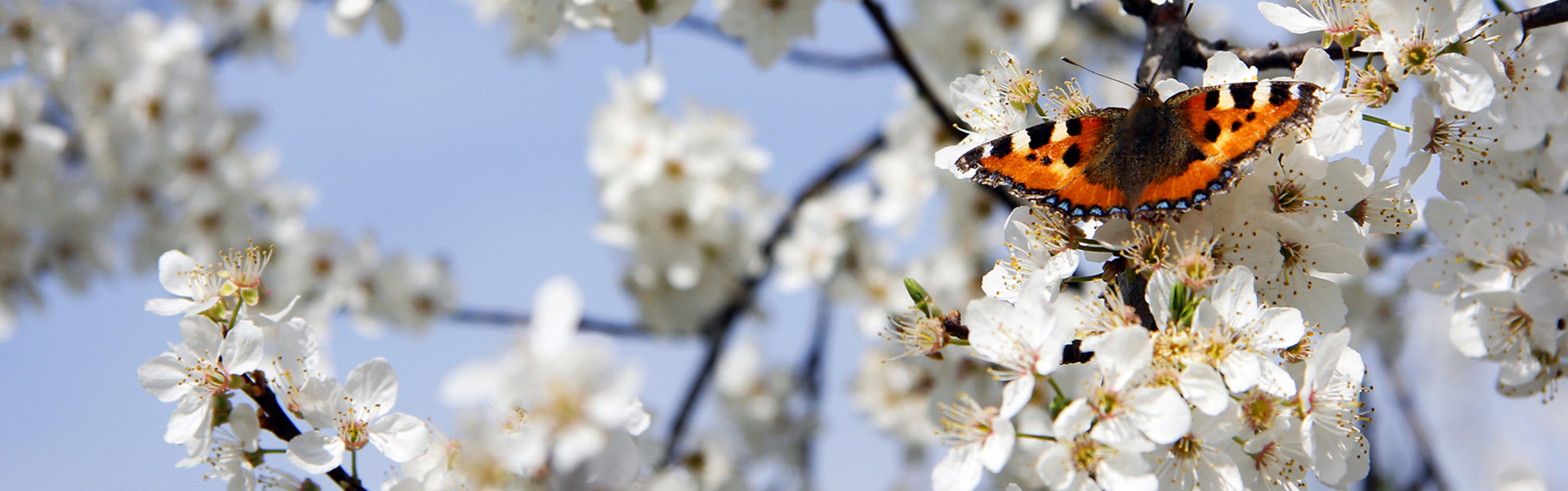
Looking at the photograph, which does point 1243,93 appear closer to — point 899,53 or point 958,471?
point 958,471

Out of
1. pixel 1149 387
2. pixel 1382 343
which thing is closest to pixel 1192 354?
pixel 1149 387

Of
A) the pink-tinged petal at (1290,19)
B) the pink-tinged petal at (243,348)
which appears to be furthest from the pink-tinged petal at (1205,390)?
the pink-tinged petal at (243,348)

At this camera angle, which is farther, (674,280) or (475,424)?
(674,280)

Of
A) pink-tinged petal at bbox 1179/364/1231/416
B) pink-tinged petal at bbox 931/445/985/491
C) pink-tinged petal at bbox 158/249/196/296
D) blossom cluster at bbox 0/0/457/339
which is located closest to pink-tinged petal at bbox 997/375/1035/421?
pink-tinged petal at bbox 931/445/985/491

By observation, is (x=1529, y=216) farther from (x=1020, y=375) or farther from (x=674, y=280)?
(x=674, y=280)

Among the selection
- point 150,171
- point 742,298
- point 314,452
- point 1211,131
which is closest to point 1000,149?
point 1211,131

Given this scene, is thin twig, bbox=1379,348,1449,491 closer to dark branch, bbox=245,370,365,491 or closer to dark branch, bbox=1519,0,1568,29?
dark branch, bbox=1519,0,1568,29
